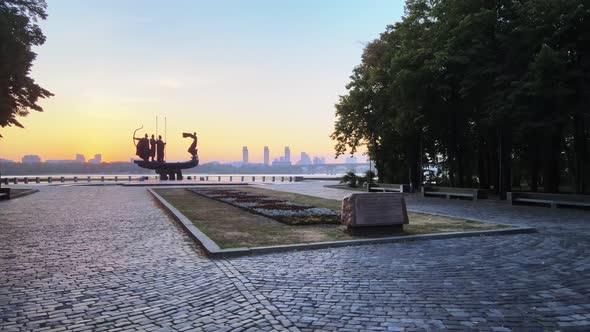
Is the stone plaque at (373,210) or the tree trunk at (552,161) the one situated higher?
the tree trunk at (552,161)

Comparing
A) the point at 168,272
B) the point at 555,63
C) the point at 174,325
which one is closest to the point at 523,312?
the point at 174,325

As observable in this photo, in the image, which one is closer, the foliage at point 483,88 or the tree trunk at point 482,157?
the foliage at point 483,88

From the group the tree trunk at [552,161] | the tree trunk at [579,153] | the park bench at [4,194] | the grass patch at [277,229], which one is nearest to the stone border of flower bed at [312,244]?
the grass patch at [277,229]

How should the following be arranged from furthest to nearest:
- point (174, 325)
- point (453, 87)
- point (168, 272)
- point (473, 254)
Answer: point (453, 87), point (473, 254), point (168, 272), point (174, 325)

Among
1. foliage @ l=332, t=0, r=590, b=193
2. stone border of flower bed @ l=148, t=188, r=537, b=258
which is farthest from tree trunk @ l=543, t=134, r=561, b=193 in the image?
stone border of flower bed @ l=148, t=188, r=537, b=258

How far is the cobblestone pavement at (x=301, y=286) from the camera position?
498cm

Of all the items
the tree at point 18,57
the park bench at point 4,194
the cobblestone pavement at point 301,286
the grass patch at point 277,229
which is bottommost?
the cobblestone pavement at point 301,286

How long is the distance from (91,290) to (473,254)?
21.9ft

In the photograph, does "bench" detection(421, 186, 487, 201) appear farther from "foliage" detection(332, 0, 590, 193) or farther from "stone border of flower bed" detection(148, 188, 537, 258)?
"stone border of flower bed" detection(148, 188, 537, 258)

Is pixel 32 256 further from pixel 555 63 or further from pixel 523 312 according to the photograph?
pixel 555 63

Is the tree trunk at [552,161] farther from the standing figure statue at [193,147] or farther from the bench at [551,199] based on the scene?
the standing figure statue at [193,147]

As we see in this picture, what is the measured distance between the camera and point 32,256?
28.5ft

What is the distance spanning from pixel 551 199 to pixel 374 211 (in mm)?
11606

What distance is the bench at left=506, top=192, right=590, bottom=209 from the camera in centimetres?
1730
